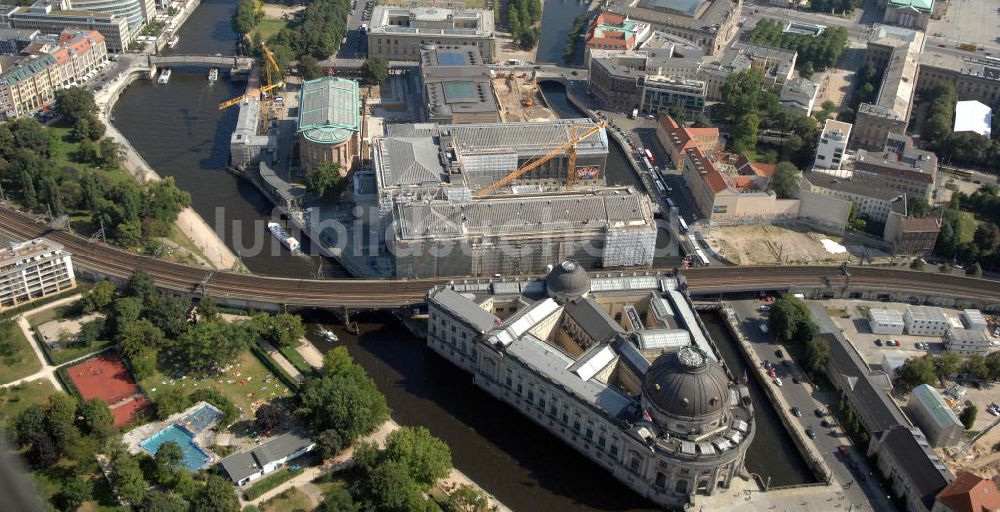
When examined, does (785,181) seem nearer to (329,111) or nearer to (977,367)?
(977,367)

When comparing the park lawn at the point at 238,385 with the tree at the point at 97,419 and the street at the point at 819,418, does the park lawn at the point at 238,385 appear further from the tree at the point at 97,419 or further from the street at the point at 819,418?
the street at the point at 819,418

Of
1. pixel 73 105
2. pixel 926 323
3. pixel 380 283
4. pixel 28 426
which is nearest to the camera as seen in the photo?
pixel 28 426

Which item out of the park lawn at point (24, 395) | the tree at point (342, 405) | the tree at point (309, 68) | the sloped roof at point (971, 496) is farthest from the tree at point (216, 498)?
the tree at point (309, 68)

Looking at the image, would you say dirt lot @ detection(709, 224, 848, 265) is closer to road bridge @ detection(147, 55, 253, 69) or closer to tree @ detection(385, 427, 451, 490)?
tree @ detection(385, 427, 451, 490)

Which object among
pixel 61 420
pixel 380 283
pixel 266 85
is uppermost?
pixel 266 85

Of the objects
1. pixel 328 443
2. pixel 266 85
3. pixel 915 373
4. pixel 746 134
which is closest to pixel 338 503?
pixel 328 443

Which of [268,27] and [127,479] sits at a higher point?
[268,27]

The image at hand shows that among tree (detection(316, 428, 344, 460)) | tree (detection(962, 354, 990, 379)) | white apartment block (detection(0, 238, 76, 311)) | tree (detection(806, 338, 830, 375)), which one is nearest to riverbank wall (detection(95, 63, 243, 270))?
white apartment block (detection(0, 238, 76, 311))

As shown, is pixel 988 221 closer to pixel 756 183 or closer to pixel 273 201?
pixel 756 183
